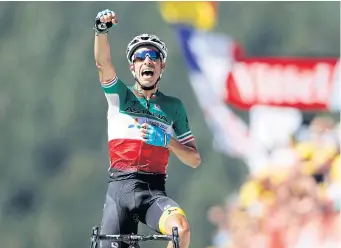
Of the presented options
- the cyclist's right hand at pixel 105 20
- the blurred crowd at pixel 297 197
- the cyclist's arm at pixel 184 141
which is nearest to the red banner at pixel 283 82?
the blurred crowd at pixel 297 197

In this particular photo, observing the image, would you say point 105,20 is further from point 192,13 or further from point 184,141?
point 192,13

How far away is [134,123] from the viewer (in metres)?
6.39

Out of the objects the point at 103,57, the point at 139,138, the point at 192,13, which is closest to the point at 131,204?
the point at 139,138

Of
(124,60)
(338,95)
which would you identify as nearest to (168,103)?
(124,60)

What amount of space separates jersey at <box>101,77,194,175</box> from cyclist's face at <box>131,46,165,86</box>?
0.15 meters

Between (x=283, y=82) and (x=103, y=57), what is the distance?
4730 mm

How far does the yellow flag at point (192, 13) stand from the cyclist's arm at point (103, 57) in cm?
405

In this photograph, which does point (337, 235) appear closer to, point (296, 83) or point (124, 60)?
point (296, 83)

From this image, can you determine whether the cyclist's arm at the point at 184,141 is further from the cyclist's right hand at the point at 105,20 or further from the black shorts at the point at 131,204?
the cyclist's right hand at the point at 105,20

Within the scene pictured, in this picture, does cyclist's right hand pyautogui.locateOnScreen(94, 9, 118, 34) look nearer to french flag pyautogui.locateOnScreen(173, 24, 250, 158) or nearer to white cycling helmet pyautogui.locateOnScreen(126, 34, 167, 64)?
white cycling helmet pyautogui.locateOnScreen(126, 34, 167, 64)

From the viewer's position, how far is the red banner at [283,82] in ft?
34.1

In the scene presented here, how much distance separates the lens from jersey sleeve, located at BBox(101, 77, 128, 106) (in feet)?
20.9

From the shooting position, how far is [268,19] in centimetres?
1052

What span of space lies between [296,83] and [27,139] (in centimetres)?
342
